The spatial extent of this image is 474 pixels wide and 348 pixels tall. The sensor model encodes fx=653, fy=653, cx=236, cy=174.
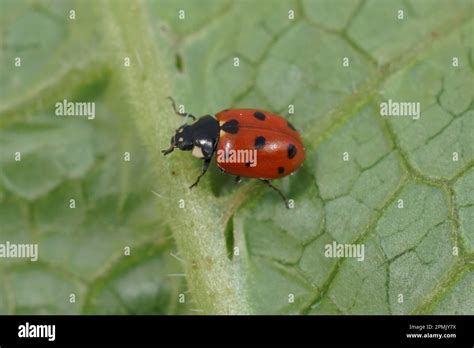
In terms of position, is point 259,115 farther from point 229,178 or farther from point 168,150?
point 168,150

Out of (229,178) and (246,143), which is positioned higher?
(246,143)

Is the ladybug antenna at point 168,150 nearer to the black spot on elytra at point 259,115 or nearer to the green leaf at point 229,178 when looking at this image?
the green leaf at point 229,178

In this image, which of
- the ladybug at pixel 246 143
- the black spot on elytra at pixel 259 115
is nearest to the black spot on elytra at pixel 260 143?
the ladybug at pixel 246 143

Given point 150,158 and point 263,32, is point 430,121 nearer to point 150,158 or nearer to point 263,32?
point 263,32

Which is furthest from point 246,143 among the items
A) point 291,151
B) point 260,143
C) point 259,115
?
point 291,151

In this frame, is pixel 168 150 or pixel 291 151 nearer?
pixel 291 151

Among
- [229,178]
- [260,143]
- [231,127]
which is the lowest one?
[229,178]
